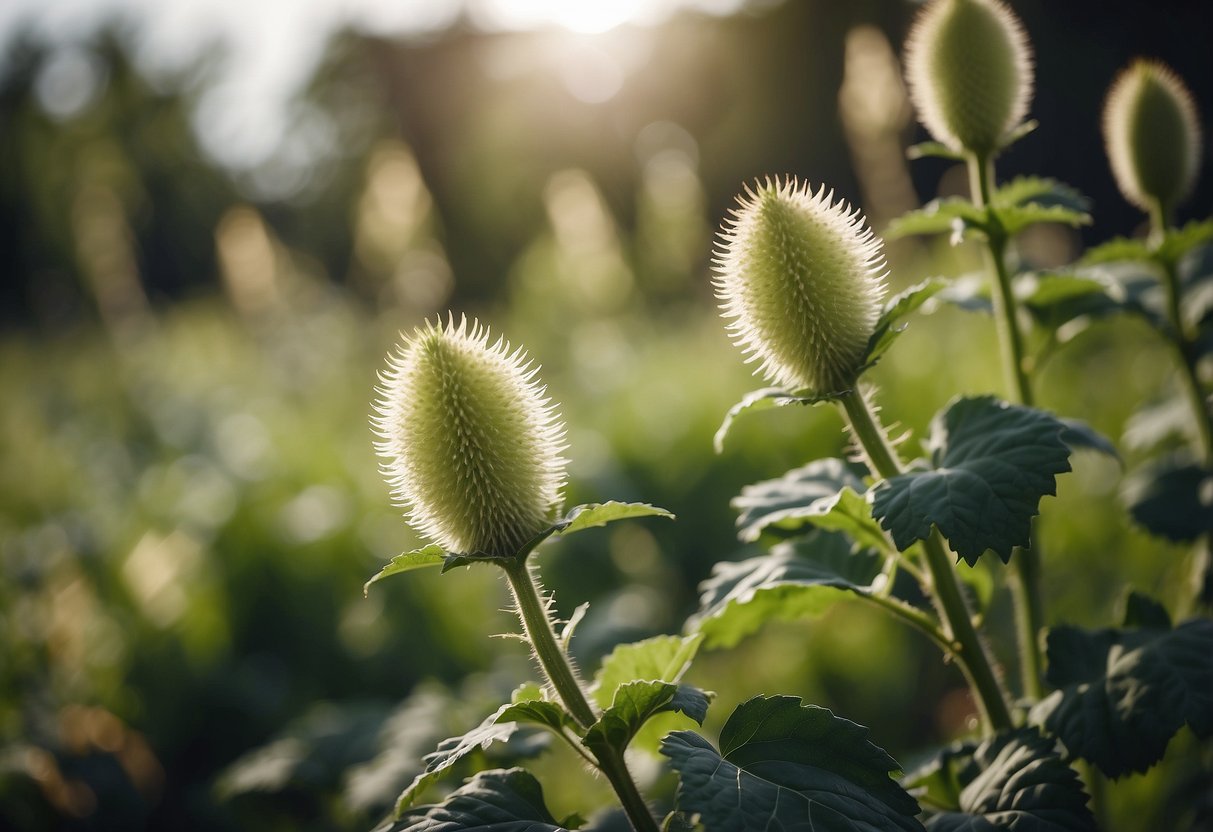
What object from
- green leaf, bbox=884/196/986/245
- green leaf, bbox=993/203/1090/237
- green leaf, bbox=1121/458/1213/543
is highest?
green leaf, bbox=884/196/986/245

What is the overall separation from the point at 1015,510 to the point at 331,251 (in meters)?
22.1

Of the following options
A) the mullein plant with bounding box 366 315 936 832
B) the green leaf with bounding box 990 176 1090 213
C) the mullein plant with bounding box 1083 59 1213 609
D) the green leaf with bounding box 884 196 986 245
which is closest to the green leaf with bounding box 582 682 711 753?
the mullein plant with bounding box 366 315 936 832

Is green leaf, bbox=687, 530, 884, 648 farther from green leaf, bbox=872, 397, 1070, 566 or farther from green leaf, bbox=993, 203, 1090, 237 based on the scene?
green leaf, bbox=993, 203, 1090, 237

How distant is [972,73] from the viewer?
1411mm

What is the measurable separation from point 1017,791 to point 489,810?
634 mm

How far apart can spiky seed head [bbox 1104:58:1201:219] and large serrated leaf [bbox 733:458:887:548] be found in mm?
810

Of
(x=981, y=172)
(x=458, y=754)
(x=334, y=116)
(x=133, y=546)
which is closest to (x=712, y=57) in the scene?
(x=334, y=116)

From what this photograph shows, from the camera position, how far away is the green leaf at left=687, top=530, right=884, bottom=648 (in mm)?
1247

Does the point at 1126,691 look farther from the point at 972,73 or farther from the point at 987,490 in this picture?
the point at 972,73

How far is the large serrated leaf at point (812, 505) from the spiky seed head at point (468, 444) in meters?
0.31

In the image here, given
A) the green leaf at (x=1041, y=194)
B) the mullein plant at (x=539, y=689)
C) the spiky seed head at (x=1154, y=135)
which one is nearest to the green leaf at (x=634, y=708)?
the mullein plant at (x=539, y=689)

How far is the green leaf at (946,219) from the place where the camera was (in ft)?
4.29

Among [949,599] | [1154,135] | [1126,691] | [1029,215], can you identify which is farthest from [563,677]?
[1154,135]

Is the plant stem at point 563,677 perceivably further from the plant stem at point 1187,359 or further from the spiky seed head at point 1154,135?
the spiky seed head at point 1154,135
